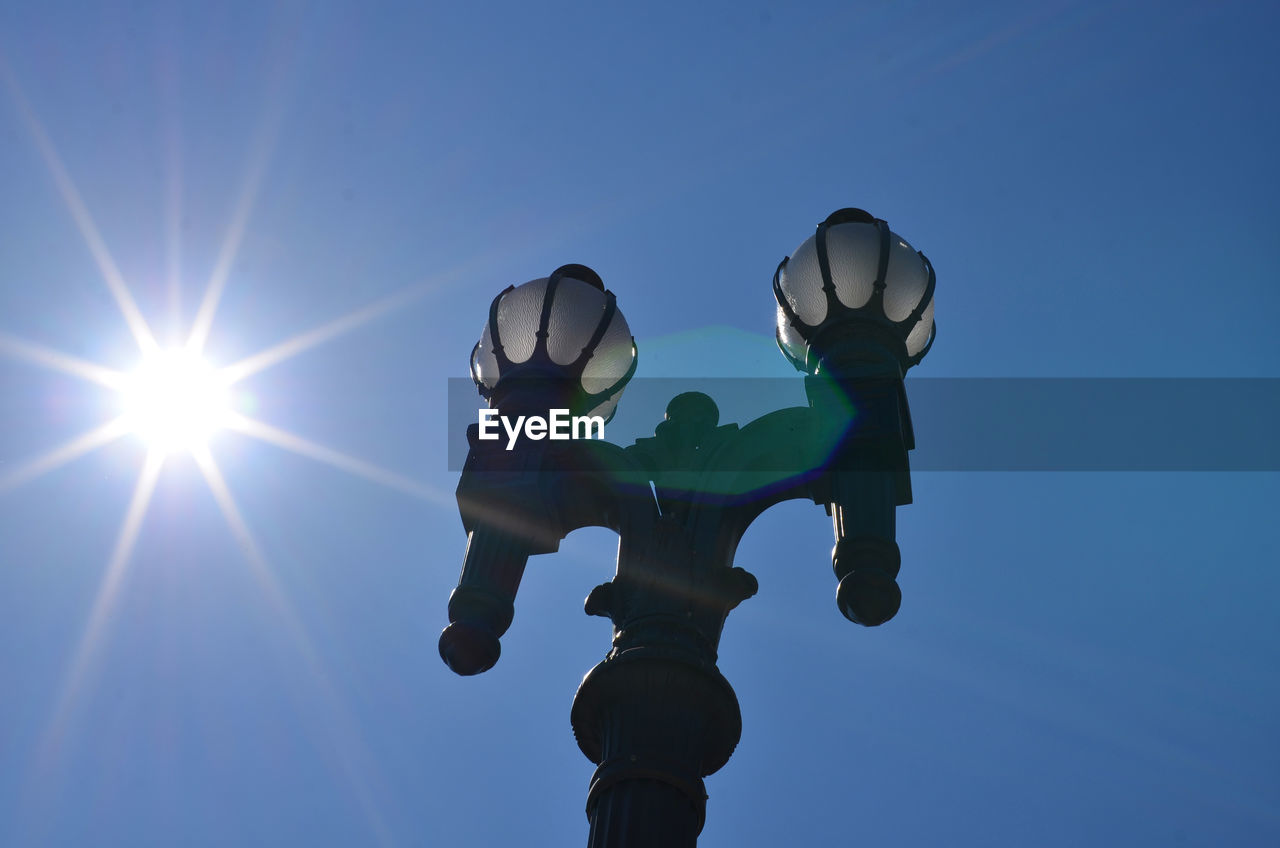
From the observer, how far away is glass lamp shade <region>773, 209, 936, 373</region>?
493 centimetres

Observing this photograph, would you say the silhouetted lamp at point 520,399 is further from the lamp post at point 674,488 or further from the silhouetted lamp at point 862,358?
the silhouetted lamp at point 862,358

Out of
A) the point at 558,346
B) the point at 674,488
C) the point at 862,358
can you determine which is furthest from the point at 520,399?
the point at 862,358

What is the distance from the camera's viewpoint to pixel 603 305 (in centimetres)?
536

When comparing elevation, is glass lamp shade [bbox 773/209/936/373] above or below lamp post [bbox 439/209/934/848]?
above

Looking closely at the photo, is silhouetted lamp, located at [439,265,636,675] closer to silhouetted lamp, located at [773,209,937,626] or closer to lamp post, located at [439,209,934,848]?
lamp post, located at [439,209,934,848]

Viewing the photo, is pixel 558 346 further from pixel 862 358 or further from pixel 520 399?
pixel 862 358

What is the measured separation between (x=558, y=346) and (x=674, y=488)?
97 centimetres

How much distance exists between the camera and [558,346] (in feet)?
17.1

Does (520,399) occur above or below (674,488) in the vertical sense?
above

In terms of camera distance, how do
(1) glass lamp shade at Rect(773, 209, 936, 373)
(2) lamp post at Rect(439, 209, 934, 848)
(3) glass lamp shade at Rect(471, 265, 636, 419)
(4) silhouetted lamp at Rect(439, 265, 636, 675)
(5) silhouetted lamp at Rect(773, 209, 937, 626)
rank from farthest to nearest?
(3) glass lamp shade at Rect(471, 265, 636, 419) < (1) glass lamp shade at Rect(773, 209, 936, 373) < (4) silhouetted lamp at Rect(439, 265, 636, 675) < (5) silhouetted lamp at Rect(773, 209, 937, 626) < (2) lamp post at Rect(439, 209, 934, 848)

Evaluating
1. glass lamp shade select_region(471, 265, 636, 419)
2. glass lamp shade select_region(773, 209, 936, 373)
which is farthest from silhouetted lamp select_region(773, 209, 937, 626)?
glass lamp shade select_region(471, 265, 636, 419)

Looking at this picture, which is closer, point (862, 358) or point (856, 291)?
point (862, 358)

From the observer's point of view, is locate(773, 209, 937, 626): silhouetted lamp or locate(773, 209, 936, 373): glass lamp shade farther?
locate(773, 209, 936, 373): glass lamp shade

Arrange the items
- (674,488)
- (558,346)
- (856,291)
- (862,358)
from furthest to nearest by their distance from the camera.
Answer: (558,346) → (856,291) → (862,358) → (674,488)
